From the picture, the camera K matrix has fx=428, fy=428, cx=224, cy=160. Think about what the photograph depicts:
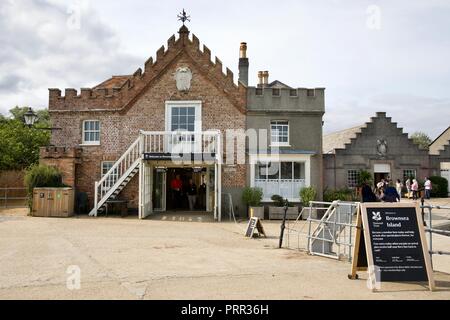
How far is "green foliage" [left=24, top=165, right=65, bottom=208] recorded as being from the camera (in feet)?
63.2

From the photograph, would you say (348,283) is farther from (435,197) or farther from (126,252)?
(435,197)

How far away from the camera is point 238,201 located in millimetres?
21359

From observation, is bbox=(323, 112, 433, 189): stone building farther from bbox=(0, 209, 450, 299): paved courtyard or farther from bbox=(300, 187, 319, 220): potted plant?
bbox=(0, 209, 450, 299): paved courtyard

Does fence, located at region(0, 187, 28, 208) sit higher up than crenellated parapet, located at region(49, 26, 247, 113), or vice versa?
crenellated parapet, located at region(49, 26, 247, 113)

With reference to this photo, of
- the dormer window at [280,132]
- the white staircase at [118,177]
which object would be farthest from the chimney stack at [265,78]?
the white staircase at [118,177]

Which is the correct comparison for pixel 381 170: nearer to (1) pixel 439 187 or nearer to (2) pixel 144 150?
(1) pixel 439 187

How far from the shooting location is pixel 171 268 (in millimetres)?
8492

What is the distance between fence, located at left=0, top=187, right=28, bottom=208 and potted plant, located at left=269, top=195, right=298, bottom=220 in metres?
14.0

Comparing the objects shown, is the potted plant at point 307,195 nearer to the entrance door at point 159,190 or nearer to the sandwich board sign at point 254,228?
the entrance door at point 159,190

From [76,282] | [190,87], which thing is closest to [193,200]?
[190,87]

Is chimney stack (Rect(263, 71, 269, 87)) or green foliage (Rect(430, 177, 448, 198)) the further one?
green foliage (Rect(430, 177, 448, 198))

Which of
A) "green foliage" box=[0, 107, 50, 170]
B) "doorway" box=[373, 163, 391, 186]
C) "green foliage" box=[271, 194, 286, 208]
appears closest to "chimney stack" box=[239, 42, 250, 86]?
"green foliage" box=[271, 194, 286, 208]

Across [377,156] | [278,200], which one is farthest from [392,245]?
[377,156]

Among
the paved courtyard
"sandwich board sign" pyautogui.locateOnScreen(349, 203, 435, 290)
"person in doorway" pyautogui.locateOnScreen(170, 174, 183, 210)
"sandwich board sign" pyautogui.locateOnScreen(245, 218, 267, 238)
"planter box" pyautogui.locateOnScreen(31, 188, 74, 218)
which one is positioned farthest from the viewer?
"person in doorway" pyautogui.locateOnScreen(170, 174, 183, 210)
